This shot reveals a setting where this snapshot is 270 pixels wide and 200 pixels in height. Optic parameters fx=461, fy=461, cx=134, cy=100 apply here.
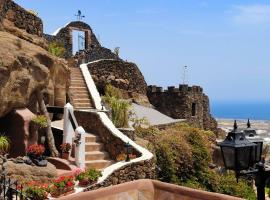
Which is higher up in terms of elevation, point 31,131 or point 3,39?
point 3,39

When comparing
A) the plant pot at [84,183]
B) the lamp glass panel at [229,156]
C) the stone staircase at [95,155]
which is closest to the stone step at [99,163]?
the stone staircase at [95,155]

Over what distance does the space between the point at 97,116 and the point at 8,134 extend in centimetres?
552

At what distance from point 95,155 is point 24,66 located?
467cm

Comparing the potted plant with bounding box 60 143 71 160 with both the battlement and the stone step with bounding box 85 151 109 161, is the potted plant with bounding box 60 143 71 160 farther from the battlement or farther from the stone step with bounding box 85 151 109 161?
the battlement

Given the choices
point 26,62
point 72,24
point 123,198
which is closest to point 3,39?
point 26,62

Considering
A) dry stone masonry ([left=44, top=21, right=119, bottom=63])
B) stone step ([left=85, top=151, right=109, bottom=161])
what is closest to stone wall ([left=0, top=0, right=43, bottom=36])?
stone step ([left=85, top=151, right=109, bottom=161])

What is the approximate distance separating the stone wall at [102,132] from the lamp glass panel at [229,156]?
42.6 feet

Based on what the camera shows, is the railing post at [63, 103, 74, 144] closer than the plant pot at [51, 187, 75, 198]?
No

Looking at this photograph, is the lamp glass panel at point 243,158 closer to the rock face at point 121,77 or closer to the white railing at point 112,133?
the white railing at point 112,133

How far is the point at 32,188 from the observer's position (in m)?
12.8

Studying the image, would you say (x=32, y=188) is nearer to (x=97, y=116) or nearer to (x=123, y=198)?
(x=123, y=198)

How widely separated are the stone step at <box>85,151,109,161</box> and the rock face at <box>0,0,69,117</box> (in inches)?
118

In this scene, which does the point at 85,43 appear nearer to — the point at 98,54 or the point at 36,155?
the point at 98,54

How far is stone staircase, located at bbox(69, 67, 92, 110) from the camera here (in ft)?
80.4
